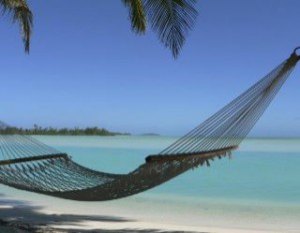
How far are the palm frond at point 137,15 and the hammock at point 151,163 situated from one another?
54.5 inches

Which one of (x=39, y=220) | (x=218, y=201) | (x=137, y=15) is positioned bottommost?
(x=39, y=220)

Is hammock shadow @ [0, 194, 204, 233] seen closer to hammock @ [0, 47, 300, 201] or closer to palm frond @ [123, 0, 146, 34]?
hammock @ [0, 47, 300, 201]

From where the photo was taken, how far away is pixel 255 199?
325 inches

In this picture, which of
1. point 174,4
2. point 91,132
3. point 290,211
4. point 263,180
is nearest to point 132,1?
point 174,4

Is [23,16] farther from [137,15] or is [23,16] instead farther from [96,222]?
[96,222]

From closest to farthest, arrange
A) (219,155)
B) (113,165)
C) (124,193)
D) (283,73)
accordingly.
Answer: (283,73) → (219,155) → (124,193) → (113,165)

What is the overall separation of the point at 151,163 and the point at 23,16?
2.92 meters

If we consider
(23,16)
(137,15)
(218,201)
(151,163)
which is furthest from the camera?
(218,201)

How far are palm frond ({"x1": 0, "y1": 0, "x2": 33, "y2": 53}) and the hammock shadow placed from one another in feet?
5.03

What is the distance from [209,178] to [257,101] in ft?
30.0

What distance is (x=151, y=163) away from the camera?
3.08 m

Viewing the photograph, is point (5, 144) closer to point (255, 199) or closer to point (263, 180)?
point (255, 199)

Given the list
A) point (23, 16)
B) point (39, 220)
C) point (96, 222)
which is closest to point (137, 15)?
point (23, 16)

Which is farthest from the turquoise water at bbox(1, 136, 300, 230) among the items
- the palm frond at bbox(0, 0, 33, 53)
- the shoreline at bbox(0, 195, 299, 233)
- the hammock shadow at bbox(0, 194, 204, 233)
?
the palm frond at bbox(0, 0, 33, 53)
